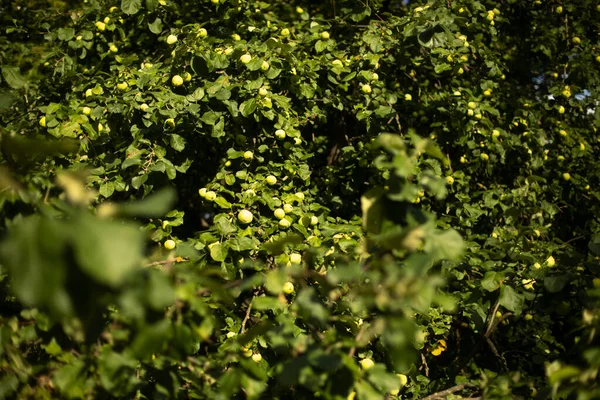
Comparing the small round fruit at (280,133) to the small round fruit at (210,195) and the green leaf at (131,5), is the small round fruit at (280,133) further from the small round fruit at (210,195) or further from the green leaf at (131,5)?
the green leaf at (131,5)

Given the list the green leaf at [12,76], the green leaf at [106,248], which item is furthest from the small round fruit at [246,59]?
the green leaf at [106,248]

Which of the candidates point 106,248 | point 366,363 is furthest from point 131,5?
point 106,248

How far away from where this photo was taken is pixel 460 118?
9.18 ft

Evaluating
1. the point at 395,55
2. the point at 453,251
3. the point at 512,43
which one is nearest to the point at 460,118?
the point at 395,55

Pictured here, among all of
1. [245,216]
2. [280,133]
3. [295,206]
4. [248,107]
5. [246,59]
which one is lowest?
[295,206]

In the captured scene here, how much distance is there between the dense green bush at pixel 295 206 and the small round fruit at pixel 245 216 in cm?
1

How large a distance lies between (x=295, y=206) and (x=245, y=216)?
366 mm

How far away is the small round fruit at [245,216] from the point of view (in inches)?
79.7

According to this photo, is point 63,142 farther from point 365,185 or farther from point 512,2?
point 512,2

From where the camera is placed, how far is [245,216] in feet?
6.64

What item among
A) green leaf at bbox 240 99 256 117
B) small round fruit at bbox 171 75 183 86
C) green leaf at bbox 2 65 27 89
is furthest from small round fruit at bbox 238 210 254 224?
green leaf at bbox 2 65 27 89

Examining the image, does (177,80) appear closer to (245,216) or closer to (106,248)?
(245,216)

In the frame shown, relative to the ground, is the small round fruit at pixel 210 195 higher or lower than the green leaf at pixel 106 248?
lower

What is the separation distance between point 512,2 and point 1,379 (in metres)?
3.61
